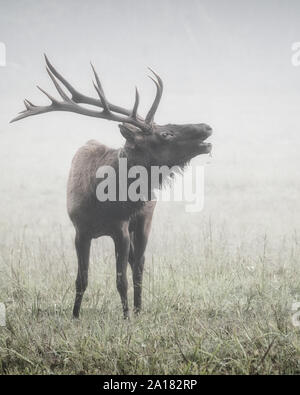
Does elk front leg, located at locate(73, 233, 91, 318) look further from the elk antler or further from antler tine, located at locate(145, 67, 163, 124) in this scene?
antler tine, located at locate(145, 67, 163, 124)

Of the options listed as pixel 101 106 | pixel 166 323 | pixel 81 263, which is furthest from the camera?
pixel 81 263

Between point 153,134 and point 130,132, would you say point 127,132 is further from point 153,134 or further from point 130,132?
point 153,134

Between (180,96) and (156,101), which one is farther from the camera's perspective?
(180,96)

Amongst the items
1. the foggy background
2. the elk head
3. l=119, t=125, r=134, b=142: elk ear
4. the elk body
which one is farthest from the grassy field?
the foggy background

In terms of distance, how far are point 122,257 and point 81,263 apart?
1.30ft

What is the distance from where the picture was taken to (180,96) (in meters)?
35.0

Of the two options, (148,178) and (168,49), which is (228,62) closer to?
(168,49)

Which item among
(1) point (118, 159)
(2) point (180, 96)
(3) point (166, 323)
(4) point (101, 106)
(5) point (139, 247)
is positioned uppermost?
(2) point (180, 96)

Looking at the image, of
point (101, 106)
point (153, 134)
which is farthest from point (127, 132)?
point (101, 106)

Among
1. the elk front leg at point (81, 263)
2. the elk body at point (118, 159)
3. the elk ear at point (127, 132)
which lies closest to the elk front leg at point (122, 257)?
the elk body at point (118, 159)

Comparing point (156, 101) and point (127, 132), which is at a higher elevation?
point (156, 101)
